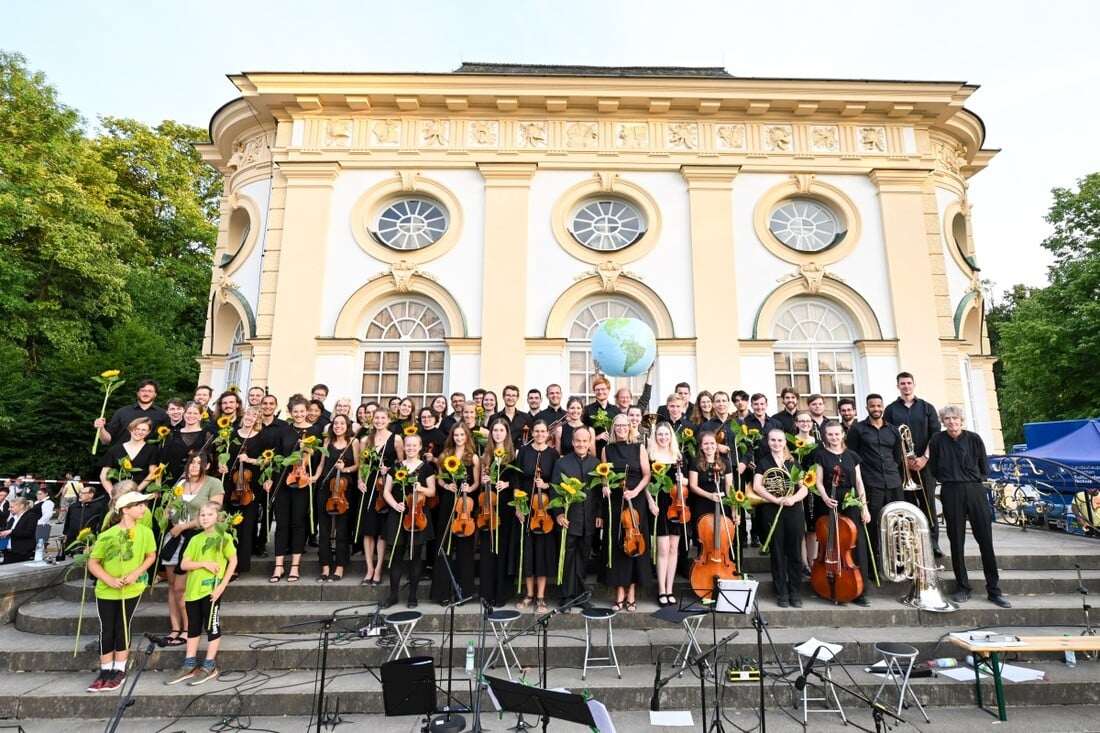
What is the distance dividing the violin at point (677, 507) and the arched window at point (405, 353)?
7100 millimetres

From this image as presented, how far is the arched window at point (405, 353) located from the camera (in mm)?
11648

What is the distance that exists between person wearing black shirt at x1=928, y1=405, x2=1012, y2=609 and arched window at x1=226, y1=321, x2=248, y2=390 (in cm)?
1256

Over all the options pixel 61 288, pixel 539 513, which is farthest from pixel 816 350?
pixel 61 288

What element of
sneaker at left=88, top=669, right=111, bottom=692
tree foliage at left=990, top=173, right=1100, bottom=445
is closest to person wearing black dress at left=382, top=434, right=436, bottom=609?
sneaker at left=88, top=669, right=111, bottom=692

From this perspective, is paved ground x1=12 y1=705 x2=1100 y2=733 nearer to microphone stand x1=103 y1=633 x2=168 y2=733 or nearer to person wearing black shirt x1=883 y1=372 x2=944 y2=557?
microphone stand x1=103 y1=633 x2=168 y2=733

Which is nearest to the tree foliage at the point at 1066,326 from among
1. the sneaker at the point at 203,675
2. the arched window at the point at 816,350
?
the arched window at the point at 816,350

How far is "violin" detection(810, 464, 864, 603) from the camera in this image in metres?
5.37

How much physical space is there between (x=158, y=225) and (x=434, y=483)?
22.3 meters

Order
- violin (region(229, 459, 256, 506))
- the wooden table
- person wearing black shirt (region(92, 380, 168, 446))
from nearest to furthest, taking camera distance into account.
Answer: the wooden table, person wearing black shirt (region(92, 380, 168, 446)), violin (region(229, 459, 256, 506))

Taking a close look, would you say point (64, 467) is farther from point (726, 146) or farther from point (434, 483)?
point (726, 146)

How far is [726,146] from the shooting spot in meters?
12.3

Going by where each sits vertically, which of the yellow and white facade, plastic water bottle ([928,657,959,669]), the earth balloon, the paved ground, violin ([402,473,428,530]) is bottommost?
the paved ground

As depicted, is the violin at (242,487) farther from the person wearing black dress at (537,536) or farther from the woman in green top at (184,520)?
the person wearing black dress at (537,536)

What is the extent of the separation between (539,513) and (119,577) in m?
3.57
